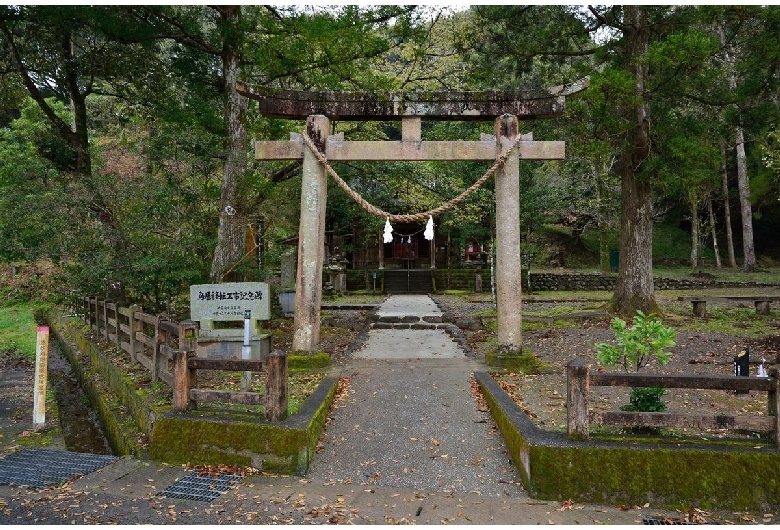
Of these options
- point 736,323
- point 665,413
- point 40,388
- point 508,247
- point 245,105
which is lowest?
point 40,388

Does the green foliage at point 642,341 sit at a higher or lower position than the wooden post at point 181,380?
higher

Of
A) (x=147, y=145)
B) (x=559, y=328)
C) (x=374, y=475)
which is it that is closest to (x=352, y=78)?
(x=147, y=145)

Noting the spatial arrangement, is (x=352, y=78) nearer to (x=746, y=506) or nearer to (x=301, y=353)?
(x=301, y=353)

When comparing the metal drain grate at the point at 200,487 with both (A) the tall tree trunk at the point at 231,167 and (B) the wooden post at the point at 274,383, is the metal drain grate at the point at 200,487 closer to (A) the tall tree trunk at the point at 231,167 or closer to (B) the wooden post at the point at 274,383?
(B) the wooden post at the point at 274,383

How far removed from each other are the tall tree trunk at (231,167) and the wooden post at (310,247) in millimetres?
2879

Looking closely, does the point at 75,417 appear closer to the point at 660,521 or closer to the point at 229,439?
the point at 229,439

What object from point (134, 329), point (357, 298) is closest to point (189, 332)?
point (134, 329)

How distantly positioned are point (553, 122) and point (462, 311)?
6.63 m

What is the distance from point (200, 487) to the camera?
4.68 meters

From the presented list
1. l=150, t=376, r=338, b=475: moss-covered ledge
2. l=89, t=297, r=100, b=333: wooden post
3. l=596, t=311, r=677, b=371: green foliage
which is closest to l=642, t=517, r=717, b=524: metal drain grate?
l=596, t=311, r=677, b=371: green foliage

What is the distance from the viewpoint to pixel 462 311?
16.9m

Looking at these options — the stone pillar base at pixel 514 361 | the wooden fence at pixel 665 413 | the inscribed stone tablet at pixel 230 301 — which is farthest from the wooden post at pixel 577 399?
the inscribed stone tablet at pixel 230 301

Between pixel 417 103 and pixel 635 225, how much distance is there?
7.37 m

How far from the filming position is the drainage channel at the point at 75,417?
734 cm
